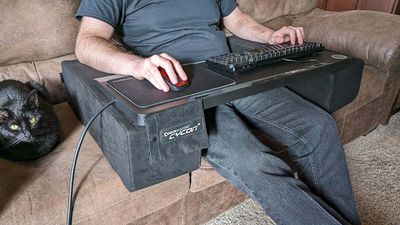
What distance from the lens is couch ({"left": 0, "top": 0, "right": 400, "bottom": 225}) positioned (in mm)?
713

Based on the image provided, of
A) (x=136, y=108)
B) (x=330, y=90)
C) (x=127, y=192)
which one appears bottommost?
(x=127, y=192)

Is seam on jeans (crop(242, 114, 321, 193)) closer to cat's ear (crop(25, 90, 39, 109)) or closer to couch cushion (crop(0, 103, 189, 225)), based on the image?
couch cushion (crop(0, 103, 189, 225))

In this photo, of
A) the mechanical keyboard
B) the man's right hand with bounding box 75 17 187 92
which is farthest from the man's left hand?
the man's right hand with bounding box 75 17 187 92

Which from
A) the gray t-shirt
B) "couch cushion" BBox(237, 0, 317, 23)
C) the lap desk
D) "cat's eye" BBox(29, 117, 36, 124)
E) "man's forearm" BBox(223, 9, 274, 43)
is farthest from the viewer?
"couch cushion" BBox(237, 0, 317, 23)

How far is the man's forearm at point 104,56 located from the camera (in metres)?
0.75

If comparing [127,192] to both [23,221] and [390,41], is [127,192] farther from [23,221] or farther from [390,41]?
[390,41]

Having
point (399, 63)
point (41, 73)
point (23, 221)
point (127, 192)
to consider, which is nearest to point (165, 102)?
point (127, 192)

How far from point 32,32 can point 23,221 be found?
2.02 ft

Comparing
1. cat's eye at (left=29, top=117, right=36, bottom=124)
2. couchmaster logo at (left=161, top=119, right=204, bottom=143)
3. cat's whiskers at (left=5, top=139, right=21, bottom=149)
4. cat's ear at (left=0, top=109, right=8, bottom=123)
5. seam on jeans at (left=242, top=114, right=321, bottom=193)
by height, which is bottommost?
seam on jeans at (left=242, top=114, right=321, bottom=193)

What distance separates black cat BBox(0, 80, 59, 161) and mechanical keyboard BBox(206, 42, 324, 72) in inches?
18.4

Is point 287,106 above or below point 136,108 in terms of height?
below

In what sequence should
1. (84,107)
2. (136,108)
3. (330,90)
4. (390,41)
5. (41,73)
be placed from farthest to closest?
(390,41), (41,73), (330,90), (84,107), (136,108)

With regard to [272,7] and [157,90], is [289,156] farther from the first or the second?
[272,7]

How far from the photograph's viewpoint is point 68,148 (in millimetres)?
855
